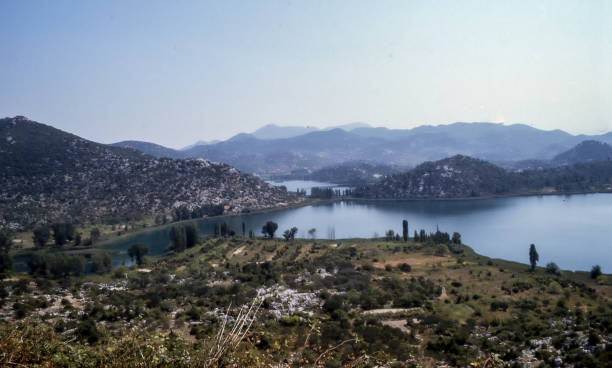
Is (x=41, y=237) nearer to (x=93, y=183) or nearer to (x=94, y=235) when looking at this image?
(x=94, y=235)

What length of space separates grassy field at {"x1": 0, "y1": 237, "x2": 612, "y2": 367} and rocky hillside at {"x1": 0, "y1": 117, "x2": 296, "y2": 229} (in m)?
58.1

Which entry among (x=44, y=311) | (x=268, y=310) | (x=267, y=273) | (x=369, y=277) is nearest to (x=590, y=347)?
(x=268, y=310)

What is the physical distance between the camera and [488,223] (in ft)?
257

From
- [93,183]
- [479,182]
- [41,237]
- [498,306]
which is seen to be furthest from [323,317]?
[479,182]

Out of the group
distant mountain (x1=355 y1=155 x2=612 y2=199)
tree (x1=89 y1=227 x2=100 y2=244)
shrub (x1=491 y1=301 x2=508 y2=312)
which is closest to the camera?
shrub (x1=491 y1=301 x2=508 y2=312)

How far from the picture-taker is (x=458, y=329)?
755 inches

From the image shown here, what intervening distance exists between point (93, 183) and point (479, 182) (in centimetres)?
12709

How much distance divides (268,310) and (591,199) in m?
119

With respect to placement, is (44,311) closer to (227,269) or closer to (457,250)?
(227,269)

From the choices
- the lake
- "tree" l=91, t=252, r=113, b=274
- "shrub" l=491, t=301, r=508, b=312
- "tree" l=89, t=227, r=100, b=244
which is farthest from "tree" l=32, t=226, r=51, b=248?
"shrub" l=491, t=301, r=508, b=312

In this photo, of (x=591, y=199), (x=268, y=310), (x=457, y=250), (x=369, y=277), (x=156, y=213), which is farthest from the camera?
(x=591, y=199)

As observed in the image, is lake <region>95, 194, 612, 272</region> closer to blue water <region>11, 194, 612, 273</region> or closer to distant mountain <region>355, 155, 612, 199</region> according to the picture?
blue water <region>11, 194, 612, 273</region>

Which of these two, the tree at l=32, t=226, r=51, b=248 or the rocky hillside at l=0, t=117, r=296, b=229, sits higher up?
the rocky hillside at l=0, t=117, r=296, b=229

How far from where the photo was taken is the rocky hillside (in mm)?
84875
